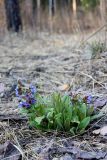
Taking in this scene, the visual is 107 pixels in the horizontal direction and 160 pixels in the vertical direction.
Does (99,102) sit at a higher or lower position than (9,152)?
higher

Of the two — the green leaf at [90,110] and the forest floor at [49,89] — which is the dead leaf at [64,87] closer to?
the forest floor at [49,89]

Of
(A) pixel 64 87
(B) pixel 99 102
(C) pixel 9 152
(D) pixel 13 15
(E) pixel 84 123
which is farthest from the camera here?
(D) pixel 13 15

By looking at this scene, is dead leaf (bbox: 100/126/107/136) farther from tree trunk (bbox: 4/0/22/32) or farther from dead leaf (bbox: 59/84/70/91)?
tree trunk (bbox: 4/0/22/32)

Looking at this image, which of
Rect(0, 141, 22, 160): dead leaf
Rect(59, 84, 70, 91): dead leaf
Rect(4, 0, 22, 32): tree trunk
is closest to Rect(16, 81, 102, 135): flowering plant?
Rect(0, 141, 22, 160): dead leaf

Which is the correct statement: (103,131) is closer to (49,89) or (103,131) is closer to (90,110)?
(90,110)

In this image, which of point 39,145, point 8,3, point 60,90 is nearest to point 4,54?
point 60,90

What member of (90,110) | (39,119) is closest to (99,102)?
(90,110)

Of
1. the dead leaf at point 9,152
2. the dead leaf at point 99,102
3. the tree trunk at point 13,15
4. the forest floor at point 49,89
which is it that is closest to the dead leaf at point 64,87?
the forest floor at point 49,89

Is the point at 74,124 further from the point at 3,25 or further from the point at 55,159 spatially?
the point at 3,25
